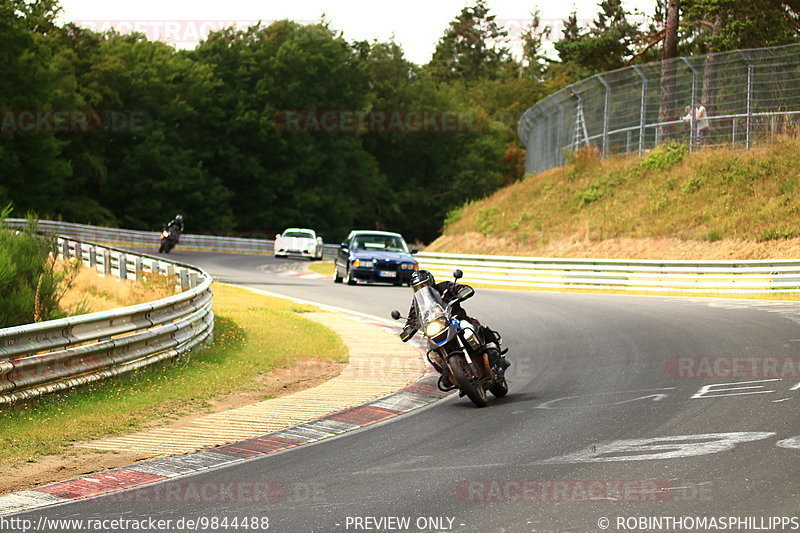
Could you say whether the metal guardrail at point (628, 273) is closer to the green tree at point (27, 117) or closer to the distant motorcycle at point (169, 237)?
the distant motorcycle at point (169, 237)

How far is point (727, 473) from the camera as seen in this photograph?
265 inches

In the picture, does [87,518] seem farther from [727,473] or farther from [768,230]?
[768,230]

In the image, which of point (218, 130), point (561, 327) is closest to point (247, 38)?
point (218, 130)

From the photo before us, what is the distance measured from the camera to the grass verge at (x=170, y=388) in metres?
8.91

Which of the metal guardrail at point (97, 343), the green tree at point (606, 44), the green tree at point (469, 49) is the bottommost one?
the metal guardrail at point (97, 343)

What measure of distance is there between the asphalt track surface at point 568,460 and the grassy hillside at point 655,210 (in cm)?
1598

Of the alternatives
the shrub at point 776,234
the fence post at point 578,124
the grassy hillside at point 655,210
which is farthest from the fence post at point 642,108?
the shrub at point 776,234

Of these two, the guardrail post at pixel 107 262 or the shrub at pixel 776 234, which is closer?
the guardrail post at pixel 107 262

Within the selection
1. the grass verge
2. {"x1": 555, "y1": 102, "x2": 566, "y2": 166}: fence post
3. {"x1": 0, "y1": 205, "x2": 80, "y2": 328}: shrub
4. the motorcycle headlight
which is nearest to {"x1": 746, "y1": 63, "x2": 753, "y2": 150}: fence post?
{"x1": 555, "y1": 102, "x2": 566, "y2": 166}: fence post

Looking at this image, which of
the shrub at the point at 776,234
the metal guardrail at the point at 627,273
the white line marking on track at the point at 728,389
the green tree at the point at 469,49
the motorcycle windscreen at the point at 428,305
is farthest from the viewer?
the green tree at the point at 469,49

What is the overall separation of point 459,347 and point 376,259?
16659 mm

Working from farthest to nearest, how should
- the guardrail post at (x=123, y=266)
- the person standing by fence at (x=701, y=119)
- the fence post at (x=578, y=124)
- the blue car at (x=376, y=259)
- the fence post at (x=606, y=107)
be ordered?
the fence post at (x=578, y=124)
the fence post at (x=606, y=107)
the person standing by fence at (x=701, y=119)
the blue car at (x=376, y=259)
the guardrail post at (x=123, y=266)

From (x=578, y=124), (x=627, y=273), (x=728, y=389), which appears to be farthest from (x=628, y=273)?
(x=728, y=389)

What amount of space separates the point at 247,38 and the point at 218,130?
31.8ft
